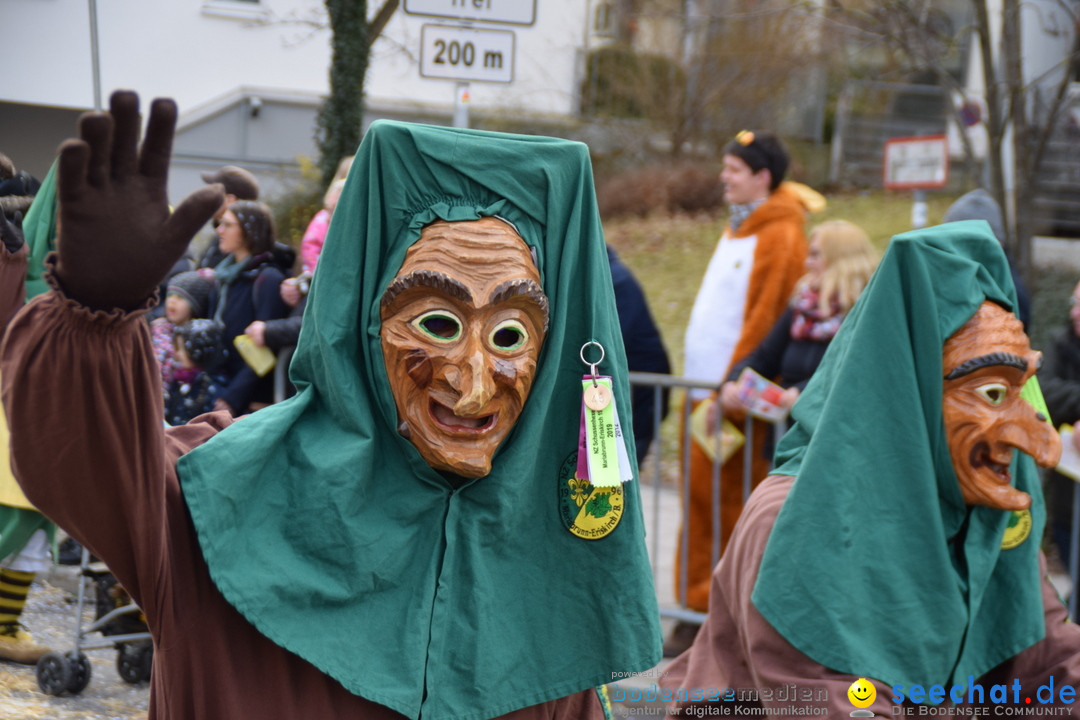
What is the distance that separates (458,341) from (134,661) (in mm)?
3199

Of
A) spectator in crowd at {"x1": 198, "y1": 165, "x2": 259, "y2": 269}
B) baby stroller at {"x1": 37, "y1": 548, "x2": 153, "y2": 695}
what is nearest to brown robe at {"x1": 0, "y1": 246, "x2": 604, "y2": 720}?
baby stroller at {"x1": 37, "y1": 548, "x2": 153, "y2": 695}

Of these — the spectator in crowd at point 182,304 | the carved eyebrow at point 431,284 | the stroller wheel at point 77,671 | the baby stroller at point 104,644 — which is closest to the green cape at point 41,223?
the spectator in crowd at point 182,304

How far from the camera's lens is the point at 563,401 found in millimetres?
2328

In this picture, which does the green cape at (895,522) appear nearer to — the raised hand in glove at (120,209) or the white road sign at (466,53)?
the raised hand in glove at (120,209)

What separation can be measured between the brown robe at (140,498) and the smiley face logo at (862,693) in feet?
1.94

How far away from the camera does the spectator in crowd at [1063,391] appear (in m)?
5.07

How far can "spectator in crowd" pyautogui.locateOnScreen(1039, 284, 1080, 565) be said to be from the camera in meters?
5.07

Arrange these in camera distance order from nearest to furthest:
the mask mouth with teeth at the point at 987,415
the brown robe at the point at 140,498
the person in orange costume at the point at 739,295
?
the brown robe at the point at 140,498, the mask mouth with teeth at the point at 987,415, the person in orange costume at the point at 739,295

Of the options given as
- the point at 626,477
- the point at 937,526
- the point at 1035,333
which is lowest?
the point at 1035,333

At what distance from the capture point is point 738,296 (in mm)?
5438

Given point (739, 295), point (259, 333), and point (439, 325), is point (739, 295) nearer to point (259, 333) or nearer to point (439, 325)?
point (259, 333)

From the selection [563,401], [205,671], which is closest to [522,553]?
[563,401]

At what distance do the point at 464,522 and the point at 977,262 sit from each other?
1.39 metres

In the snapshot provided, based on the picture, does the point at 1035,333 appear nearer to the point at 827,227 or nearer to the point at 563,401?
the point at 827,227
